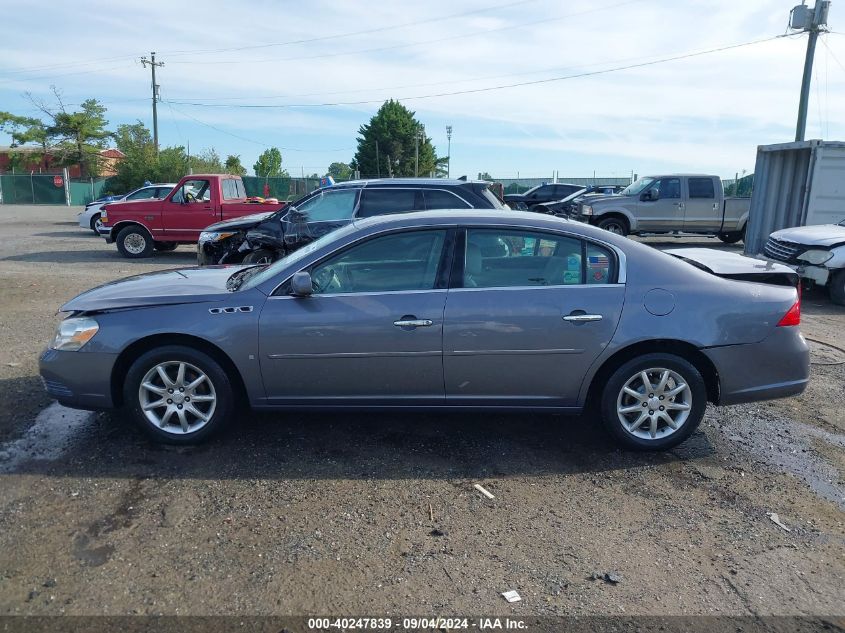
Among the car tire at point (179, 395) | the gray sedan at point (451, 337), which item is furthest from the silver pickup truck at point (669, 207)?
the car tire at point (179, 395)

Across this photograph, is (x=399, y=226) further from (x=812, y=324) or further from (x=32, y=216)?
(x=32, y=216)

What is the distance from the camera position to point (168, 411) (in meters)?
4.35

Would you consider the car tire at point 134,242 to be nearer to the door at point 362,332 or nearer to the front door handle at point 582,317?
the door at point 362,332

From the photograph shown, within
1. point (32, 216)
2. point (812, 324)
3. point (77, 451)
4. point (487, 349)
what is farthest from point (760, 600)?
point (32, 216)

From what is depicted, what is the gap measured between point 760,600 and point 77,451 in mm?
4083

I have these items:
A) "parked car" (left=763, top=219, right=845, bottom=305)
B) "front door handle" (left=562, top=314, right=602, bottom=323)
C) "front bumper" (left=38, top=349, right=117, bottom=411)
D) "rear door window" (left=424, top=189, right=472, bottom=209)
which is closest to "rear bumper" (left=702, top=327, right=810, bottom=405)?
"front door handle" (left=562, top=314, right=602, bottom=323)

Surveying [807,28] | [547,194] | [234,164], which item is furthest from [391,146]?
[807,28]

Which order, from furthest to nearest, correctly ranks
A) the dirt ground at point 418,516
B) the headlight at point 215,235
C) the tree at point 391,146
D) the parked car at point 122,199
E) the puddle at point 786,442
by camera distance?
the tree at point 391,146 < the parked car at point 122,199 < the headlight at point 215,235 < the puddle at point 786,442 < the dirt ground at point 418,516

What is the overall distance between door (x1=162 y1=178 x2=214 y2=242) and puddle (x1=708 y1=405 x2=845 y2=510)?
1256 centimetres

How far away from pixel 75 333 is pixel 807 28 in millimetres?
26946

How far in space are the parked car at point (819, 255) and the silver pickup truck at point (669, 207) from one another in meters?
6.82

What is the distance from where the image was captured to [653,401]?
4363 millimetres

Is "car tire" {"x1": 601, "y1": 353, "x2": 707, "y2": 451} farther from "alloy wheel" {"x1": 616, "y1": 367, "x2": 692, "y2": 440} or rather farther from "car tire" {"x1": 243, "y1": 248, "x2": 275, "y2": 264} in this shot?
"car tire" {"x1": 243, "y1": 248, "x2": 275, "y2": 264}

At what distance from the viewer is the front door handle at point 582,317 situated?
4238 mm
